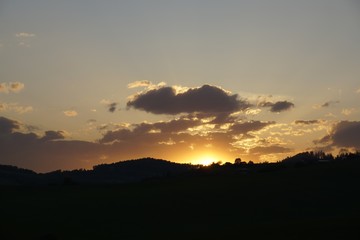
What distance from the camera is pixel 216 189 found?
Answer: 301ft

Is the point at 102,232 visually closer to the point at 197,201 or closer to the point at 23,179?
the point at 197,201

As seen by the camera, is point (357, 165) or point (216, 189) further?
point (357, 165)

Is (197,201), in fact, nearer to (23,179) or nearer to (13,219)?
(13,219)

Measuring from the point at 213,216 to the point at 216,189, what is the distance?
19.6 m

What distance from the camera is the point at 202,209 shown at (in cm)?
7706

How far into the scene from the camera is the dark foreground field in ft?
179

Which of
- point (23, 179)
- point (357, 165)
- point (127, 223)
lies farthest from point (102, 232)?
point (23, 179)

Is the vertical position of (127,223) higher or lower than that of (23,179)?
lower

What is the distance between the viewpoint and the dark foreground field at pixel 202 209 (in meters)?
54.5

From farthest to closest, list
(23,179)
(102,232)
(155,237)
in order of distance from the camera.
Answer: (23,179), (102,232), (155,237)

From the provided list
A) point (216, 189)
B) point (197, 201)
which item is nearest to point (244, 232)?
point (197, 201)

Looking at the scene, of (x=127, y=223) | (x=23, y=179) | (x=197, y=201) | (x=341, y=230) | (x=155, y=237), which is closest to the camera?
(x=341, y=230)

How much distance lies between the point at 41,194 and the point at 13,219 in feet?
84.1

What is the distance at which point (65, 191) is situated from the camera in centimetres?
10181
